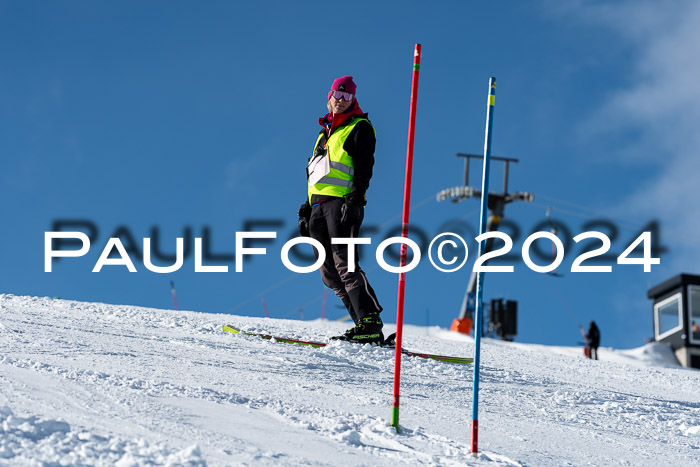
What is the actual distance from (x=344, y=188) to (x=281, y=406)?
9.66ft

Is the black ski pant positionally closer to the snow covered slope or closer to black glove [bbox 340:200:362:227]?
black glove [bbox 340:200:362:227]

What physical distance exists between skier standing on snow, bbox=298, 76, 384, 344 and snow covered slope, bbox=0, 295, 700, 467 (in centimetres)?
43

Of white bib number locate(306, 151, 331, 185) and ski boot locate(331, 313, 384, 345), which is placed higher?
white bib number locate(306, 151, 331, 185)

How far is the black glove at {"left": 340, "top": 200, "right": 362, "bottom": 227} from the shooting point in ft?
22.0

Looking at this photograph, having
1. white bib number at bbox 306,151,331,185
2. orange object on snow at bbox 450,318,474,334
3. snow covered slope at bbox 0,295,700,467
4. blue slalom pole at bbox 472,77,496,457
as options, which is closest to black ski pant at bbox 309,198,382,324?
white bib number at bbox 306,151,331,185

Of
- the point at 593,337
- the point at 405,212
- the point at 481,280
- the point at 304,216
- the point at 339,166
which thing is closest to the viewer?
the point at 481,280

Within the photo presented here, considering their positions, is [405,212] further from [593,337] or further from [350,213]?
[593,337]

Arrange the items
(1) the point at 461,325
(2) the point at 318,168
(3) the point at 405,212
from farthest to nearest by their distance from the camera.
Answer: (1) the point at 461,325 → (2) the point at 318,168 → (3) the point at 405,212

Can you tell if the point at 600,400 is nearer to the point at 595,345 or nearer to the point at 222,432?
the point at 222,432

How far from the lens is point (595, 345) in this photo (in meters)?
19.8

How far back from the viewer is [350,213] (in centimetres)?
672

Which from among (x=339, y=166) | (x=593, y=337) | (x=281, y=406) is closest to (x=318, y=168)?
(x=339, y=166)

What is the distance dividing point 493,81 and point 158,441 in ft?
8.01

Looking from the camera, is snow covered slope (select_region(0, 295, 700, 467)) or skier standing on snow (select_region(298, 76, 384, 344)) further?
skier standing on snow (select_region(298, 76, 384, 344))
